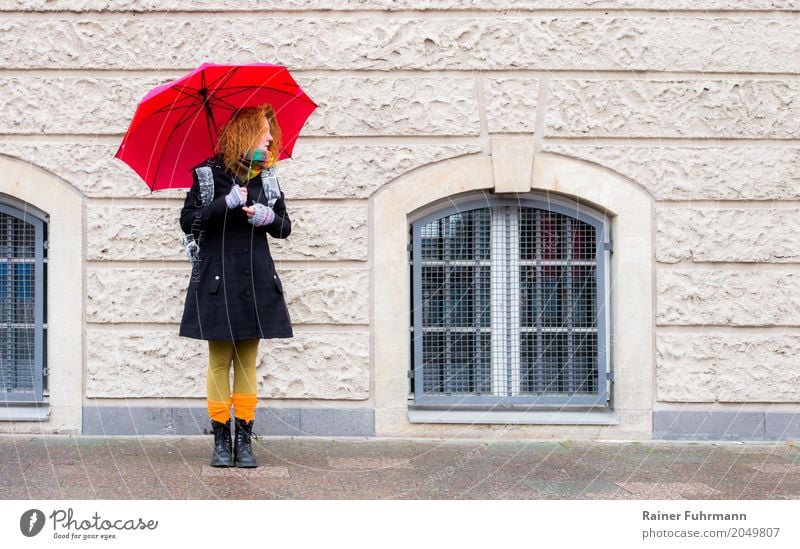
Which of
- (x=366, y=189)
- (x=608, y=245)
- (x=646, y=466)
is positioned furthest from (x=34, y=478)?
(x=608, y=245)

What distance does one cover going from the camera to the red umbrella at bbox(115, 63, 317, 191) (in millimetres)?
5539

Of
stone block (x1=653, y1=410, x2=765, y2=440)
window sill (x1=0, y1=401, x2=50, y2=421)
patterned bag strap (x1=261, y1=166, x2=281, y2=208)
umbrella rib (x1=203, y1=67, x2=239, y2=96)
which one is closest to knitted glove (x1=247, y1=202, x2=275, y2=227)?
patterned bag strap (x1=261, y1=166, x2=281, y2=208)

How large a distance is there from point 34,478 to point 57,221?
2015 millimetres

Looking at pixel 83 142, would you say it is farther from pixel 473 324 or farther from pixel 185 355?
pixel 473 324

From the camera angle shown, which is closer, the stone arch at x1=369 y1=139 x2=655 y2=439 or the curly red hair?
the curly red hair

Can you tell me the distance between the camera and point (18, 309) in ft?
23.6

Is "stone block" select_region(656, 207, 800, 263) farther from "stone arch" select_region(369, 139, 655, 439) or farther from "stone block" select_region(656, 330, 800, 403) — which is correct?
"stone block" select_region(656, 330, 800, 403)

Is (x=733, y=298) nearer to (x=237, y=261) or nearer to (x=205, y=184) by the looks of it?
(x=237, y=261)

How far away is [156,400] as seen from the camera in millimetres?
6996

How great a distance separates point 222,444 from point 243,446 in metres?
0.12

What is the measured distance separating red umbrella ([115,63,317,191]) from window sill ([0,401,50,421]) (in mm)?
2168

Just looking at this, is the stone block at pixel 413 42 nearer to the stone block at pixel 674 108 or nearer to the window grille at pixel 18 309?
the stone block at pixel 674 108

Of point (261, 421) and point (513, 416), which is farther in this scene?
point (513, 416)

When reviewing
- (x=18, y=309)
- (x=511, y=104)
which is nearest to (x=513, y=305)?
(x=511, y=104)
